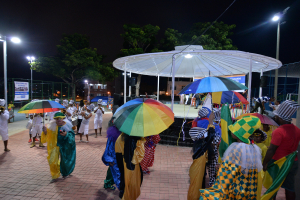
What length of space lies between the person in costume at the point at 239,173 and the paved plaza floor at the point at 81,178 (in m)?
1.88

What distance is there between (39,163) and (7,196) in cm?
186

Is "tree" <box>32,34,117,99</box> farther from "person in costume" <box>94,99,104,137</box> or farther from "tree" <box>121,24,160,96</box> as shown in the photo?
"person in costume" <box>94,99,104,137</box>

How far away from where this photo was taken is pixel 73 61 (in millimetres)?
22984

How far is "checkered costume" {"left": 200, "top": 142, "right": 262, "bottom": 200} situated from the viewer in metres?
2.02

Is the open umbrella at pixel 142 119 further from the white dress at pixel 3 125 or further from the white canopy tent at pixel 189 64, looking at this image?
the white dress at pixel 3 125

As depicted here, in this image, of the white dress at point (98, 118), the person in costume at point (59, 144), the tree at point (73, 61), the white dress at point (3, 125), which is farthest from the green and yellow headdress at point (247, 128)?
the tree at point (73, 61)

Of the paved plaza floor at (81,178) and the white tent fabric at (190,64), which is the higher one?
the white tent fabric at (190,64)

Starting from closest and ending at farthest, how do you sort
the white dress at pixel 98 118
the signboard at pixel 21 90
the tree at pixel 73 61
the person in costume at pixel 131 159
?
the person in costume at pixel 131 159
the white dress at pixel 98 118
the signboard at pixel 21 90
the tree at pixel 73 61

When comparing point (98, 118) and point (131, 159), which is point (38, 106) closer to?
point (131, 159)

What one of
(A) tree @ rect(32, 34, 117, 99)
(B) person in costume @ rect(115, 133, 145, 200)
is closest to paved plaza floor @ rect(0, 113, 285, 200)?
(B) person in costume @ rect(115, 133, 145, 200)

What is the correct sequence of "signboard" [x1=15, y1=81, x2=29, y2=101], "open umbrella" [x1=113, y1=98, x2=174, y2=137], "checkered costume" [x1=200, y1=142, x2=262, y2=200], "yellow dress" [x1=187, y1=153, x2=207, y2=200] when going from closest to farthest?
"checkered costume" [x1=200, y1=142, x2=262, y2=200], "open umbrella" [x1=113, y1=98, x2=174, y2=137], "yellow dress" [x1=187, y1=153, x2=207, y2=200], "signboard" [x1=15, y1=81, x2=29, y2=101]

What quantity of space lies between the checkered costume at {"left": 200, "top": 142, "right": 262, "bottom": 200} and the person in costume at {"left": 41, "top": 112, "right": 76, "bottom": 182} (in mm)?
3510

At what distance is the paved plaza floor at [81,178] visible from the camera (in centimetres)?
376

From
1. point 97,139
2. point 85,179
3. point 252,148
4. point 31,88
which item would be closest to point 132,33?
point 31,88
